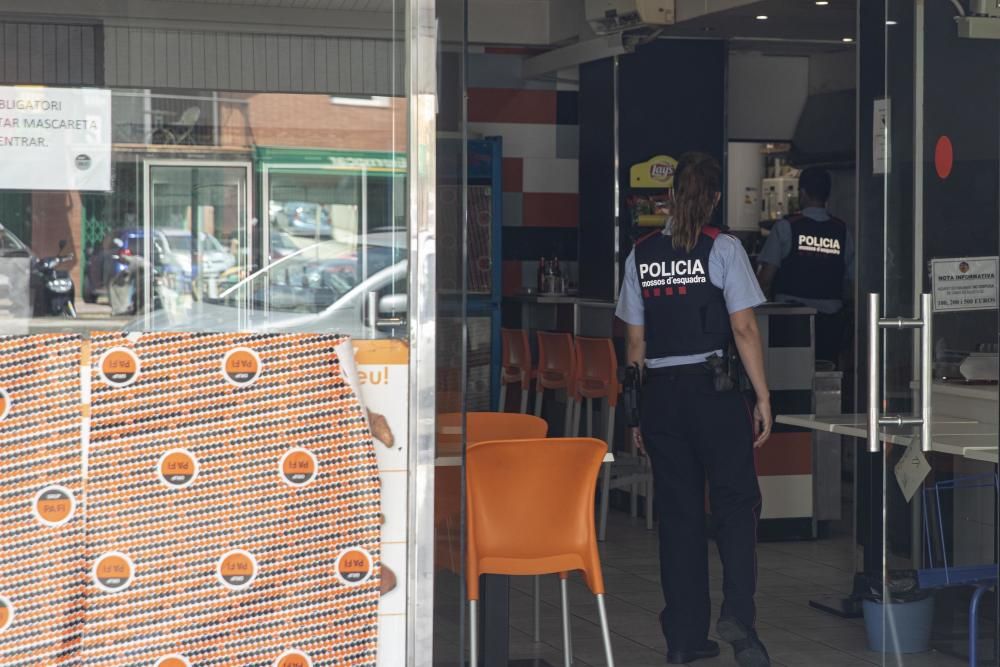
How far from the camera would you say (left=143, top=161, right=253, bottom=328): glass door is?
2.76 metres

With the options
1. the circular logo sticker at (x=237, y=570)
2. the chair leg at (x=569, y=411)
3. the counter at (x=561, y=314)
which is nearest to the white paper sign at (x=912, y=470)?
the circular logo sticker at (x=237, y=570)

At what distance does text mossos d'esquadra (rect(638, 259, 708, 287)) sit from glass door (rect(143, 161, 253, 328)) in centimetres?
195

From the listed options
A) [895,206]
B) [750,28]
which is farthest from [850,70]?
[895,206]

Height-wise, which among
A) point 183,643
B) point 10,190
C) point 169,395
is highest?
point 10,190

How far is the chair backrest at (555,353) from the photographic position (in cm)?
764

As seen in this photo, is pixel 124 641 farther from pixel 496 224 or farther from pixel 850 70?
pixel 850 70

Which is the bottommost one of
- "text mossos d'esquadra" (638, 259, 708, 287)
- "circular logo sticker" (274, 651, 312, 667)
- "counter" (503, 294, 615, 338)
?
"circular logo sticker" (274, 651, 312, 667)

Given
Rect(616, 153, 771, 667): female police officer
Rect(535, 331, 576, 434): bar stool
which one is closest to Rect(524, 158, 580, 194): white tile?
Rect(535, 331, 576, 434): bar stool

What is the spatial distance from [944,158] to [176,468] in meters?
2.02

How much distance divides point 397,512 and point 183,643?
512 millimetres

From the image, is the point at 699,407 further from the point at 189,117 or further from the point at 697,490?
the point at 189,117

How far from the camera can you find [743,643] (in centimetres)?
433

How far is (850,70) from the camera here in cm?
1018

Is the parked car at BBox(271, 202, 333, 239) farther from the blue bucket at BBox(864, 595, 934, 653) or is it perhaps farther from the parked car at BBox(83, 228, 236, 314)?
the blue bucket at BBox(864, 595, 934, 653)
